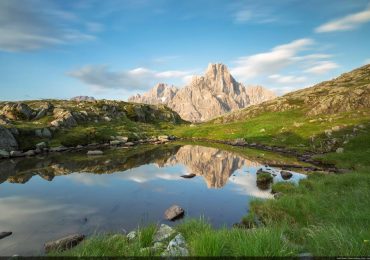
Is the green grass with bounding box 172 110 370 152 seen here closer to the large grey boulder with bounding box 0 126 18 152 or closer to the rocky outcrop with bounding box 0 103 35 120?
the rocky outcrop with bounding box 0 103 35 120

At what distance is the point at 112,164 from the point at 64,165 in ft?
27.8

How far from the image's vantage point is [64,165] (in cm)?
5047

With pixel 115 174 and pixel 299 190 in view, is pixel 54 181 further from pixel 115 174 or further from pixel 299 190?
pixel 299 190

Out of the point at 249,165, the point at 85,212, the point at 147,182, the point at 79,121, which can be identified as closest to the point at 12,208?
the point at 85,212

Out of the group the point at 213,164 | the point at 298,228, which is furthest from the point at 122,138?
the point at 298,228

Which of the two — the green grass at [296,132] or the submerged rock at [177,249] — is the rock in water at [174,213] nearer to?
the submerged rock at [177,249]

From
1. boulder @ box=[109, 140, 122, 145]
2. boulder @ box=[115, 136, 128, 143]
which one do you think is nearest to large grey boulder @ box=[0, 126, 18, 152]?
boulder @ box=[109, 140, 122, 145]

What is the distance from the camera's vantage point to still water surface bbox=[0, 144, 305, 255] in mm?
22203

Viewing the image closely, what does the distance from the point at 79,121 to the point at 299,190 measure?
98.9m

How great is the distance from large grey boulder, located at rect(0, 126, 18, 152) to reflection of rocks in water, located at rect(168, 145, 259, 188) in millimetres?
35072

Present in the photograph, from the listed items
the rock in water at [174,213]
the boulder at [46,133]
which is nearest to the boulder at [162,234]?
the rock in water at [174,213]

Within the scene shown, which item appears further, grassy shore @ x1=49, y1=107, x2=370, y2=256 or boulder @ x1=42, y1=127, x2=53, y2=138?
boulder @ x1=42, y1=127, x2=53, y2=138

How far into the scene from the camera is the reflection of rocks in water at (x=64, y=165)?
42638mm

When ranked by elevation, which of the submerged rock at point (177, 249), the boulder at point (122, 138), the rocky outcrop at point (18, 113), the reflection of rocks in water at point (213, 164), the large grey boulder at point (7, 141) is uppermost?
the rocky outcrop at point (18, 113)
